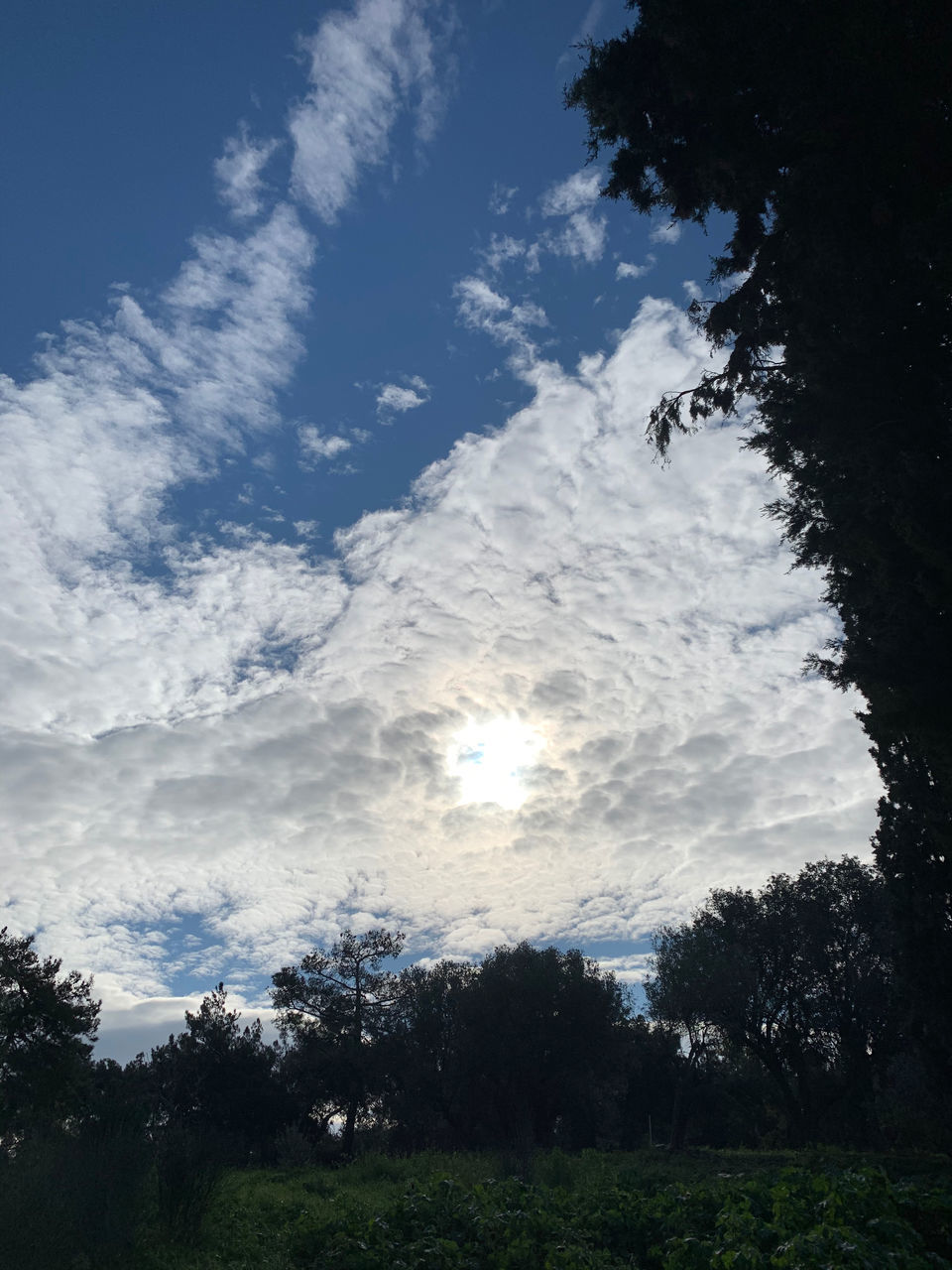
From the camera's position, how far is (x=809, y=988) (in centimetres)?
3616

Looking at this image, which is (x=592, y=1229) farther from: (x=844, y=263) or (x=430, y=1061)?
(x=430, y=1061)

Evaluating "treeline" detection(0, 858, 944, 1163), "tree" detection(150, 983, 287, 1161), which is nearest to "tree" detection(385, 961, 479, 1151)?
"treeline" detection(0, 858, 944, 1163)

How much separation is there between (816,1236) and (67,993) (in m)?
39.4

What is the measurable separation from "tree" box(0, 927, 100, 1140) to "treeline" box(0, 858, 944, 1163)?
83mm

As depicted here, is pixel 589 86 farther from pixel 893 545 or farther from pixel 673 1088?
pixel 673 1088

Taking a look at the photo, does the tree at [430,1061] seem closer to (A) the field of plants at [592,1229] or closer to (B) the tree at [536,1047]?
(B) the tree at [536,1047]

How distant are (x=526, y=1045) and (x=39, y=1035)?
22291 mm

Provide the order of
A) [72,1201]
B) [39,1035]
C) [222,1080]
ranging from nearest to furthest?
[72,1201], [39,1035], [222,1080]

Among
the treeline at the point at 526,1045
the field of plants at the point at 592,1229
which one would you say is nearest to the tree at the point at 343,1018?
the treeline at the point at 526,1045

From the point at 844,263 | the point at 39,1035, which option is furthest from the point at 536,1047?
the point at 844,263

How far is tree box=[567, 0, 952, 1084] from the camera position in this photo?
10742mm

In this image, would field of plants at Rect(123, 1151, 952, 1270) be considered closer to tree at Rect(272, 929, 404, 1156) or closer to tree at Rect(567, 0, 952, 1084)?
tree at Rect(567, 0, 952, 1084)

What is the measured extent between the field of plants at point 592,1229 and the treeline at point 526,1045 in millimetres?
18934

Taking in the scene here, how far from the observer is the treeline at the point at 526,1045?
3472cm
